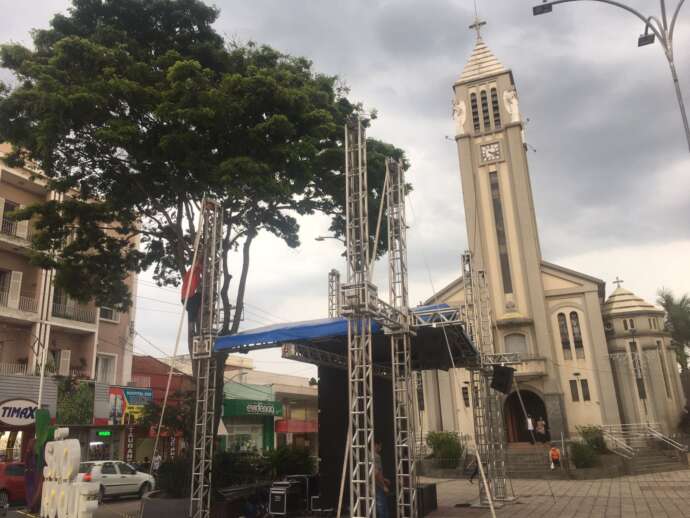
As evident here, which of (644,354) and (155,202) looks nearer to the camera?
(155,202)

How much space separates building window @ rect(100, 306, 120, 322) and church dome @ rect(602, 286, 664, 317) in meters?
27.5

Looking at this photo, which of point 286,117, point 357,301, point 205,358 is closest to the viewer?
point 357,301

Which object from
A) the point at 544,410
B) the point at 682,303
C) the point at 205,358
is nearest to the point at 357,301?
the point at 205,358

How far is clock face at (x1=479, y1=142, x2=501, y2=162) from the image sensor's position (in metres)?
33.5

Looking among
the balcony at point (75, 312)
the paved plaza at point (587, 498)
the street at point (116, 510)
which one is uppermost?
the balcony at point (75, 312)

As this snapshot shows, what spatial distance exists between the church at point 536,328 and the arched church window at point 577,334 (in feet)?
0.17

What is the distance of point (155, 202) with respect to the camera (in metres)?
16.7

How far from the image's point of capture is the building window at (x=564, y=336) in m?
30.6

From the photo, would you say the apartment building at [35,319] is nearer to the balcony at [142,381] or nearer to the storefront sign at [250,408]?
the balcony at [142,381]

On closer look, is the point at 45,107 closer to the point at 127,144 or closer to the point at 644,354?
the point at 127,144

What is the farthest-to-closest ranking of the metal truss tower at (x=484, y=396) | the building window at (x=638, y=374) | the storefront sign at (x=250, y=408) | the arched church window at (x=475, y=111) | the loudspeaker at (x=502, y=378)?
the arched church window at (x=475, y=111), the storefront sign at (x=250, y=408), the building window at (x=638, y=374), the metal truss tower at (x=484, y=396), the loudspeaker at (x=502, y=378)

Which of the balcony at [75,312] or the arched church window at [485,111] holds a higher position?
the arched church window at [485,111]

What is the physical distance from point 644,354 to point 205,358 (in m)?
28.1

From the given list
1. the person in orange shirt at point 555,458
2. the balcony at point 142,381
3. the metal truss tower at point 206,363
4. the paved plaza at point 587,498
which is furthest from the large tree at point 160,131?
the person in orange shirt at point 555,458
